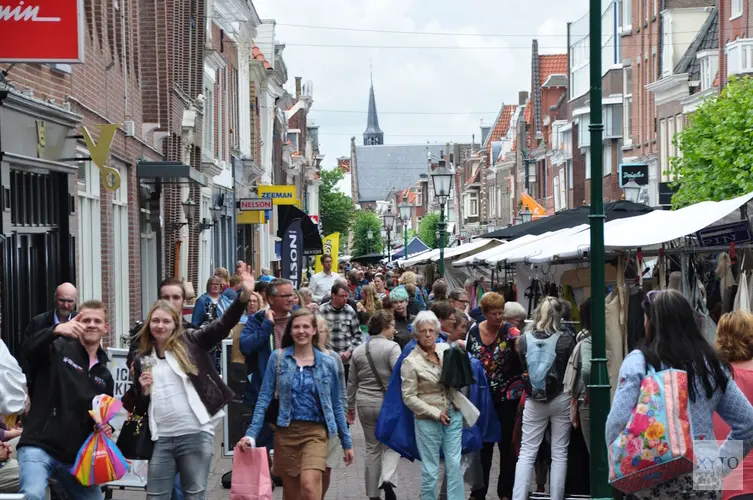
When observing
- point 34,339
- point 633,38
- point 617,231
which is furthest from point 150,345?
point 633,38

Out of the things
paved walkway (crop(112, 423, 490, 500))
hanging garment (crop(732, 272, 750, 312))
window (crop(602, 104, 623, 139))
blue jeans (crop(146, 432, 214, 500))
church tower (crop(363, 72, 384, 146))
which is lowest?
paved walkway (crop(112, 423, 490, 500))

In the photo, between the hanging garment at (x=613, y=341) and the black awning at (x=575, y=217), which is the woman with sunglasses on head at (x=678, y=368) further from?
the black awning at (x=575, y=217)

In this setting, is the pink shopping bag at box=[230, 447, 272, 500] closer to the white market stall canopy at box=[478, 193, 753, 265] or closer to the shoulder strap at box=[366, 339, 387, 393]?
the shoulder strap at box=[366, 339, 387, 393]

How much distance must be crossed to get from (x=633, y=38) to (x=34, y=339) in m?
49.2

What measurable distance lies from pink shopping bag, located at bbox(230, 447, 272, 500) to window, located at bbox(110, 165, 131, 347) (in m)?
9.96

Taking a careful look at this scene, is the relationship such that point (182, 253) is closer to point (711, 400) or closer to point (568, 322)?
point (568, 322)

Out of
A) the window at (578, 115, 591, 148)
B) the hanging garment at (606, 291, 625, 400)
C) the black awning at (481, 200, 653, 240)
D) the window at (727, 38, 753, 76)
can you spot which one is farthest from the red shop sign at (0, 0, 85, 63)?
the window at (578, 115, 591, 148)

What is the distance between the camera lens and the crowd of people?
19.3 feet

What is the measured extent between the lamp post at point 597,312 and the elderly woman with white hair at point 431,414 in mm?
1291

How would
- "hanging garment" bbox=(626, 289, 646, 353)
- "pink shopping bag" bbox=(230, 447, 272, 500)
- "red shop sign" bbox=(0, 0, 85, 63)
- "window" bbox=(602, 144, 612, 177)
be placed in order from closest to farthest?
"pink shopping bag" bbox=(230, 447, 272, 500) < "red shop sign" bbox=(0, 0, 85, 63) < "hanging garment" bbox=(626, 289, 646, 353) < "window" bbox=(602, 144, 612, 177)

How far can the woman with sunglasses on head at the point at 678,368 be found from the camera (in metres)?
5.64

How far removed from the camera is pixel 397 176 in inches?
7436

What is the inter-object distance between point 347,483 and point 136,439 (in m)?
4.20

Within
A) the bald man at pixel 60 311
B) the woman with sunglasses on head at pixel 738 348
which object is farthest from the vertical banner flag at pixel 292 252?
the woman with sunglasses on head at pixel 738 348
